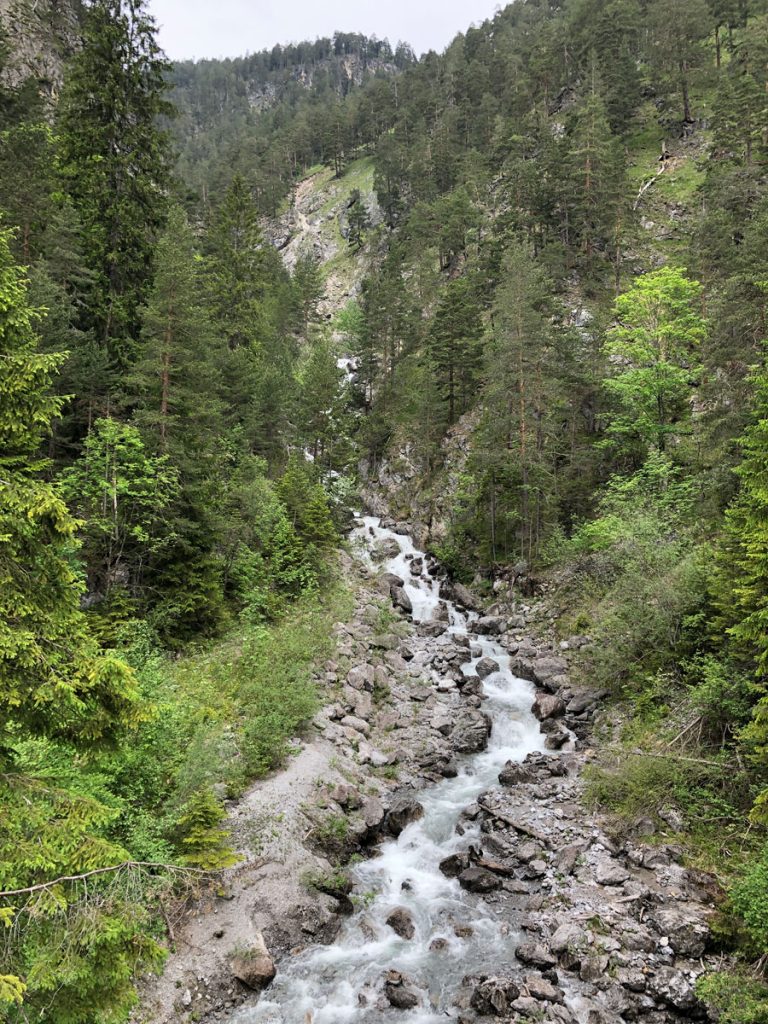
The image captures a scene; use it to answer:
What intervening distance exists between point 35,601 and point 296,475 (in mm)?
22522

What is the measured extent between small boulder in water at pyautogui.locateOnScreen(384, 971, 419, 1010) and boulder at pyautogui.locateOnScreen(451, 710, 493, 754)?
26.6ft

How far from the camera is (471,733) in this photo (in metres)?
18.5

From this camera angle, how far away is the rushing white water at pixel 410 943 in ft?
31.6

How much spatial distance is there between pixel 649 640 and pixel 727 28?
266 ft

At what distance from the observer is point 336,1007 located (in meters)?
9.70

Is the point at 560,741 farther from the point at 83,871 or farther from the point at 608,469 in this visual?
the point at 608,469

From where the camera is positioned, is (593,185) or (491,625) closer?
(491,625)

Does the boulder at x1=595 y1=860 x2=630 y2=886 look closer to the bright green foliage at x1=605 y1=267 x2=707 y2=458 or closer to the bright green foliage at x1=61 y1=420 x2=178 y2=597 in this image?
the bright green foliage at x1=61 y1=420 x2=178 y2=597

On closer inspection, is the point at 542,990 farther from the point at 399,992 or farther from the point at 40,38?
the point at 40,38

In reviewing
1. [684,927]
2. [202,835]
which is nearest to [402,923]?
[202,835]

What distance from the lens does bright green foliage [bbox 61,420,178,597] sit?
54.1ft

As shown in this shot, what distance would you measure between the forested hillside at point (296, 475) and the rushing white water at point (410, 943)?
2.97 metres

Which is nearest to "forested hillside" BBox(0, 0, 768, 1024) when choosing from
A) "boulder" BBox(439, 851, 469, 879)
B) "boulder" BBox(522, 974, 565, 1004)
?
"boulder" BBox(522, 974, 565, 1004)

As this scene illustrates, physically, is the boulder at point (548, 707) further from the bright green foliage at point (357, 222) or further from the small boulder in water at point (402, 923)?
the bright green foliage at point (357, 222)
